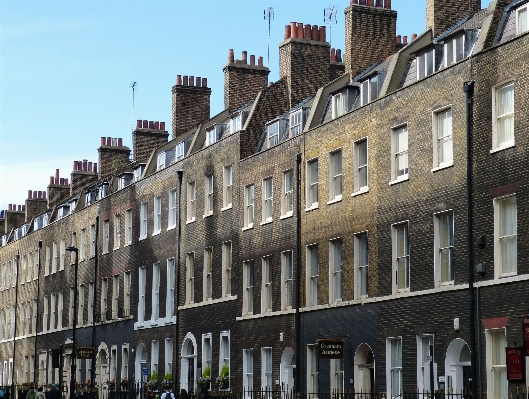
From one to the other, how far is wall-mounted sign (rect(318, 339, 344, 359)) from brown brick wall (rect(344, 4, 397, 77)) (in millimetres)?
12015

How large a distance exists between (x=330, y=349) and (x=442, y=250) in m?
6.26

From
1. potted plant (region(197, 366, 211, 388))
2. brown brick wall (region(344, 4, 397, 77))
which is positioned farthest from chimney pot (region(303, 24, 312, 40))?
potted plant (region(197, 366, 211, 388))

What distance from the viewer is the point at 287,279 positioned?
149 ft

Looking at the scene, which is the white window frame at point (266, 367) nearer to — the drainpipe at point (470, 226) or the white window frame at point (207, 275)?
the white window frame at point (207, 275)

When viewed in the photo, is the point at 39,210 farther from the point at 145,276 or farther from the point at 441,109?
the point at 441,109

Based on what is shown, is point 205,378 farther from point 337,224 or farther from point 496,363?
point 496,363

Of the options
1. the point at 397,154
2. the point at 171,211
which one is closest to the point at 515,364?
the point at 397,154

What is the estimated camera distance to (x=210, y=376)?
169ft

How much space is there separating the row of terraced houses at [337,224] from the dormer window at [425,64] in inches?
5.3

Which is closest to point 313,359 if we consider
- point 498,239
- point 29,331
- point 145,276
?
point 498,239

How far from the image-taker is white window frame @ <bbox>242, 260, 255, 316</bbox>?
160 feet

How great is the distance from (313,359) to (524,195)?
46.0 ft

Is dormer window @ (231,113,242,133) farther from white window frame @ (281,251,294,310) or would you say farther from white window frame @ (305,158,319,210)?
white window frame @ (281,251,294,310)

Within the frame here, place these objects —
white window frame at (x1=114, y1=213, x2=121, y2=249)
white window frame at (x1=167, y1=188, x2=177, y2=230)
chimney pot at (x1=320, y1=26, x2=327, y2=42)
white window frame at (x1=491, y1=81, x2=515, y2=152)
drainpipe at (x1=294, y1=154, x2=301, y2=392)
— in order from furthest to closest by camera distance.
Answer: white window frame at (x1=114, y1=213, x2=121, y2=249) → white window frame at (x1=167, y1=188, x2=177, y2=230) → chimney pot at (x1=320, y1=26, x2=327, y2=42) → drainpipe at (x1=294, y1=154, x2=301, y2=392) → white window frame at (x1=491, y1=81, x2=515, y2=152)
